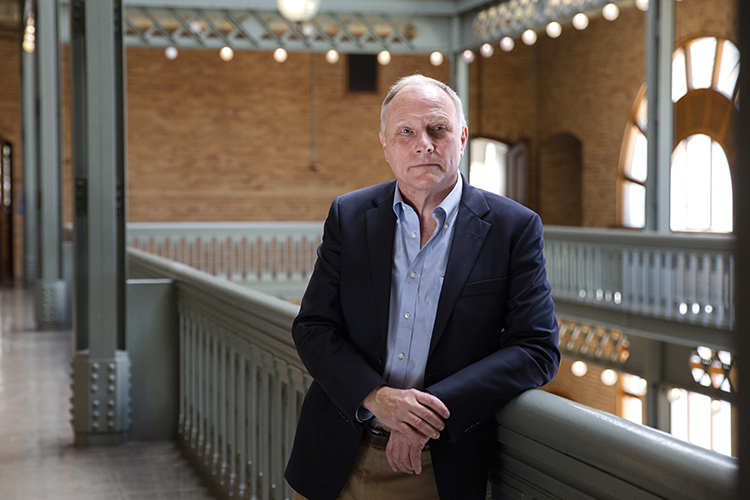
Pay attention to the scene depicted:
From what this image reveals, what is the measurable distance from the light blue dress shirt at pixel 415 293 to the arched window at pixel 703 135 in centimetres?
1154

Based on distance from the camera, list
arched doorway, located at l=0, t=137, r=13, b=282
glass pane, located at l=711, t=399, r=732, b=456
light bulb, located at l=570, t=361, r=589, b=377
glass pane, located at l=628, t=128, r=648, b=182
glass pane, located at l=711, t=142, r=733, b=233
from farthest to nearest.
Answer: arched doorway, located at l=0, t=137, r=13, b=282
light bulb, located at l=570, t=361, r=589, b=377
glass pane, located at l=628, t=128, r=648, b=182
glass pane, located at l=711, t=142, r=733, b=233
glass pane, located at l=711, t=399, r=732, b=456

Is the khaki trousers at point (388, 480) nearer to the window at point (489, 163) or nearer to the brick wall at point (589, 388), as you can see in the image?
the brick wall at point (589, 388)

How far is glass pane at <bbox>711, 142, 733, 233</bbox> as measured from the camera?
13.0m

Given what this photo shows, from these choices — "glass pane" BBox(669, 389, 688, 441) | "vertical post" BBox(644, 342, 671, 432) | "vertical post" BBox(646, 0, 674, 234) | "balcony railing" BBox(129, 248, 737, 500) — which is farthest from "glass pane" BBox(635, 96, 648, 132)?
"balcony railing" BBox(129, 248, 737, 500)

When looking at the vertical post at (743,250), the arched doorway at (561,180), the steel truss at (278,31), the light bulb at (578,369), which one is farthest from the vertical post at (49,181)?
the vertical post at (743,250)

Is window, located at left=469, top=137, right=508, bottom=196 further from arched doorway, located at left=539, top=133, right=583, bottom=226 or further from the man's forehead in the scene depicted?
the man's forehead

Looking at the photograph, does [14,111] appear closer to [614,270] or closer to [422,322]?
[614,270]

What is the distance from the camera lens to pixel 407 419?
5.60 feet

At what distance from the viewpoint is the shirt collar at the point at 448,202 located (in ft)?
6.06

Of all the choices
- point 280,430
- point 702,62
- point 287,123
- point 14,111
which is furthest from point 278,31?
point 280,430

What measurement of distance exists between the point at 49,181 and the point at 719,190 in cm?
994

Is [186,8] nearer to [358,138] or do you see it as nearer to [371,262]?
[358,138]

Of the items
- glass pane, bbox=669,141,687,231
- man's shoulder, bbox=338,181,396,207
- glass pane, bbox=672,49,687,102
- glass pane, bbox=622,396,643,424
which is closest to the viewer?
man's shoulder, bbox=338,181,396,207

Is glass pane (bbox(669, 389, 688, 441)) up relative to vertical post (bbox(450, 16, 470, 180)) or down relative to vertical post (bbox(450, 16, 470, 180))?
down
